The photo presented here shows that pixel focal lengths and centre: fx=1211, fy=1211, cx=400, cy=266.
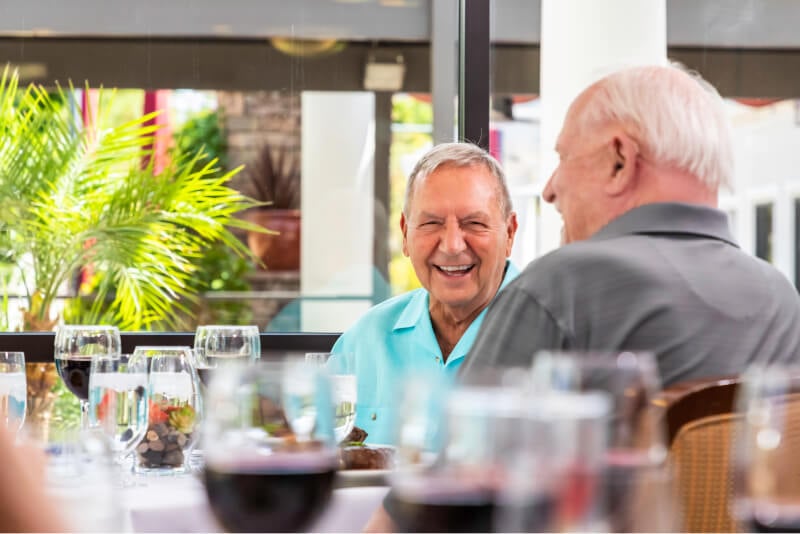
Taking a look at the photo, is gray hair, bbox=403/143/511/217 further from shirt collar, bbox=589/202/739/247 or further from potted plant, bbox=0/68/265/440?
potted plant, bbox=0/68/265/440

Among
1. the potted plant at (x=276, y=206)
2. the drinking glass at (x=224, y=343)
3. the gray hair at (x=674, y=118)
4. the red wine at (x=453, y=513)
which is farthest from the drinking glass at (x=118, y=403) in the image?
the potted plant at (x=276, y=206)

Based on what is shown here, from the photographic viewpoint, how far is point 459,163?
2.89m

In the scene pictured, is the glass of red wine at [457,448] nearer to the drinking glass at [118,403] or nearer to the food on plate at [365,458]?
the food on plate at [365,458]

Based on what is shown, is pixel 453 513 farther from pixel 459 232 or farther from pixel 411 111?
pixel 411 111

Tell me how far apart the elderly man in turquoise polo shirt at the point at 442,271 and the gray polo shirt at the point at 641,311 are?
43.5 inches

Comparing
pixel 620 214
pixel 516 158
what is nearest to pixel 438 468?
pixel 620 214

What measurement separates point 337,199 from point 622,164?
322 cm

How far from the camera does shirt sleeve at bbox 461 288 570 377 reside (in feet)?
5.04

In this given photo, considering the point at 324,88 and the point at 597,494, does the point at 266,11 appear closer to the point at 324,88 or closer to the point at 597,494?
the point at 324,88

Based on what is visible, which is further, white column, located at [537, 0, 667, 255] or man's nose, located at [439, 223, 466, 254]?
white column, located at [537, 0, 667, 255]

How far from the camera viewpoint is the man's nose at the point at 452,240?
2.82 meters

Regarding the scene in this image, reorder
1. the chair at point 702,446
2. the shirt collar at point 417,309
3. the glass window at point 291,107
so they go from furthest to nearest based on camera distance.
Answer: the glass window at point 291,107
the shirt collar at point 417,309
the chair at point 702,446

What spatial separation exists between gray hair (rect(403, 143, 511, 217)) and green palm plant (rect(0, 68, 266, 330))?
1951mm

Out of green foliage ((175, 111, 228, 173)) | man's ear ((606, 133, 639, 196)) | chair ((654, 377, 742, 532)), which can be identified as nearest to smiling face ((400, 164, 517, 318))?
man's ear ((606, 133, 639, 196))
